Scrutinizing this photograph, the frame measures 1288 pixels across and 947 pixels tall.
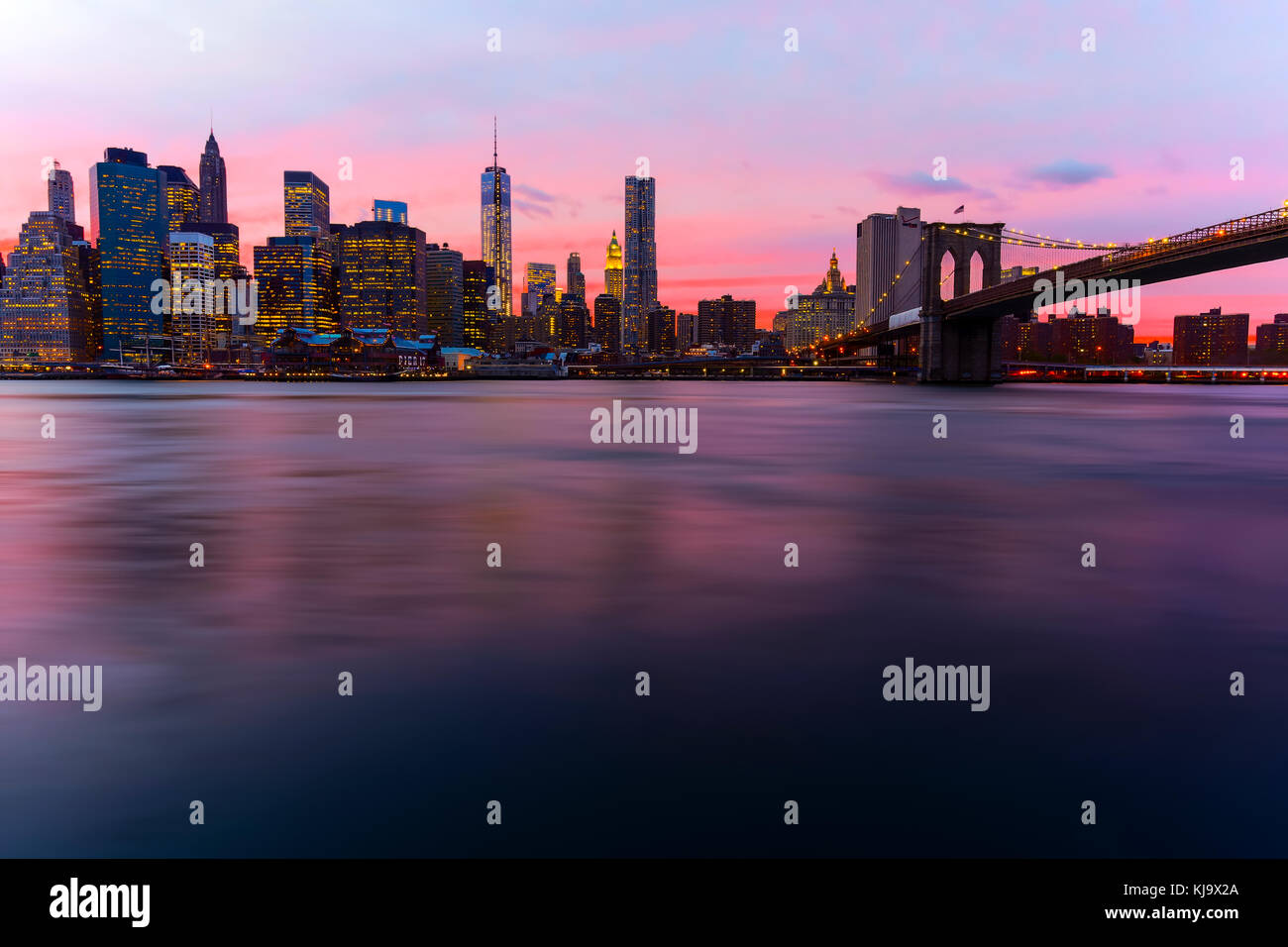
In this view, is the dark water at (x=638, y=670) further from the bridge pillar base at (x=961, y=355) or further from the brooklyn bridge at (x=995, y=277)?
the bridge pillar base at (x=961, y=355)

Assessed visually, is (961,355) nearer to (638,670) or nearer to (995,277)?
(995,277)

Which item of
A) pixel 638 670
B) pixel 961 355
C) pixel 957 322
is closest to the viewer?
pixel 638 670

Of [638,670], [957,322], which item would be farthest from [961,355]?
[638,670]

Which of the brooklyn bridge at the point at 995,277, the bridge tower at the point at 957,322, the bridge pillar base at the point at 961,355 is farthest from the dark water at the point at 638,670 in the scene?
the bridge pillar base at the point at 961,355
